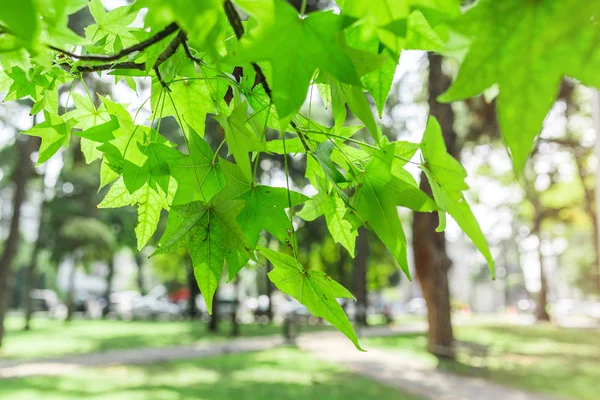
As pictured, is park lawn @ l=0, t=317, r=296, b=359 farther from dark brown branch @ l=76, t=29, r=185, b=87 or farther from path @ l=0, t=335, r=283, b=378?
dark brown branch @ l=76, t=29, r=185, b=87

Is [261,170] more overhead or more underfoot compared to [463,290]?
more overhead

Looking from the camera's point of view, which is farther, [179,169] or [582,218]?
[582,218]

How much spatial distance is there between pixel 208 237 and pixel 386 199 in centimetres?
23

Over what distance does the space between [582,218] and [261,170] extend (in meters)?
15.7

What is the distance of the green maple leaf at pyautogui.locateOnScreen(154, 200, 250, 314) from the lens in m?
0.64

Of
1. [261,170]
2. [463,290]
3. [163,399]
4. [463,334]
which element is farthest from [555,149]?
[463,290]

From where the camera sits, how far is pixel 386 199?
64 cm

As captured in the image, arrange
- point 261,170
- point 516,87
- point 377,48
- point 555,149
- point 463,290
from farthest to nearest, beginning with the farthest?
point 463,290
point 555,149
point 261,170
point 377,48
point 516,87

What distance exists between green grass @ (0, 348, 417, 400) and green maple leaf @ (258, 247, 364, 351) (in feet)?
22.4

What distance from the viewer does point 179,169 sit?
2.39 ft

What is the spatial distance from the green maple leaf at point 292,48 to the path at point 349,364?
7.84 metres

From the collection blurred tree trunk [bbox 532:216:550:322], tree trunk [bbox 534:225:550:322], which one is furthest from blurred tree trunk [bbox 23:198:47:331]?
tree trunk [bbox 534:225:550:322]

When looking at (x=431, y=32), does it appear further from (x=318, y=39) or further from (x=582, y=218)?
(x=582, y=218)

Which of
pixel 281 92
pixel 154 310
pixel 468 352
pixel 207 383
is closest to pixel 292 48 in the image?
pixel 281 92
